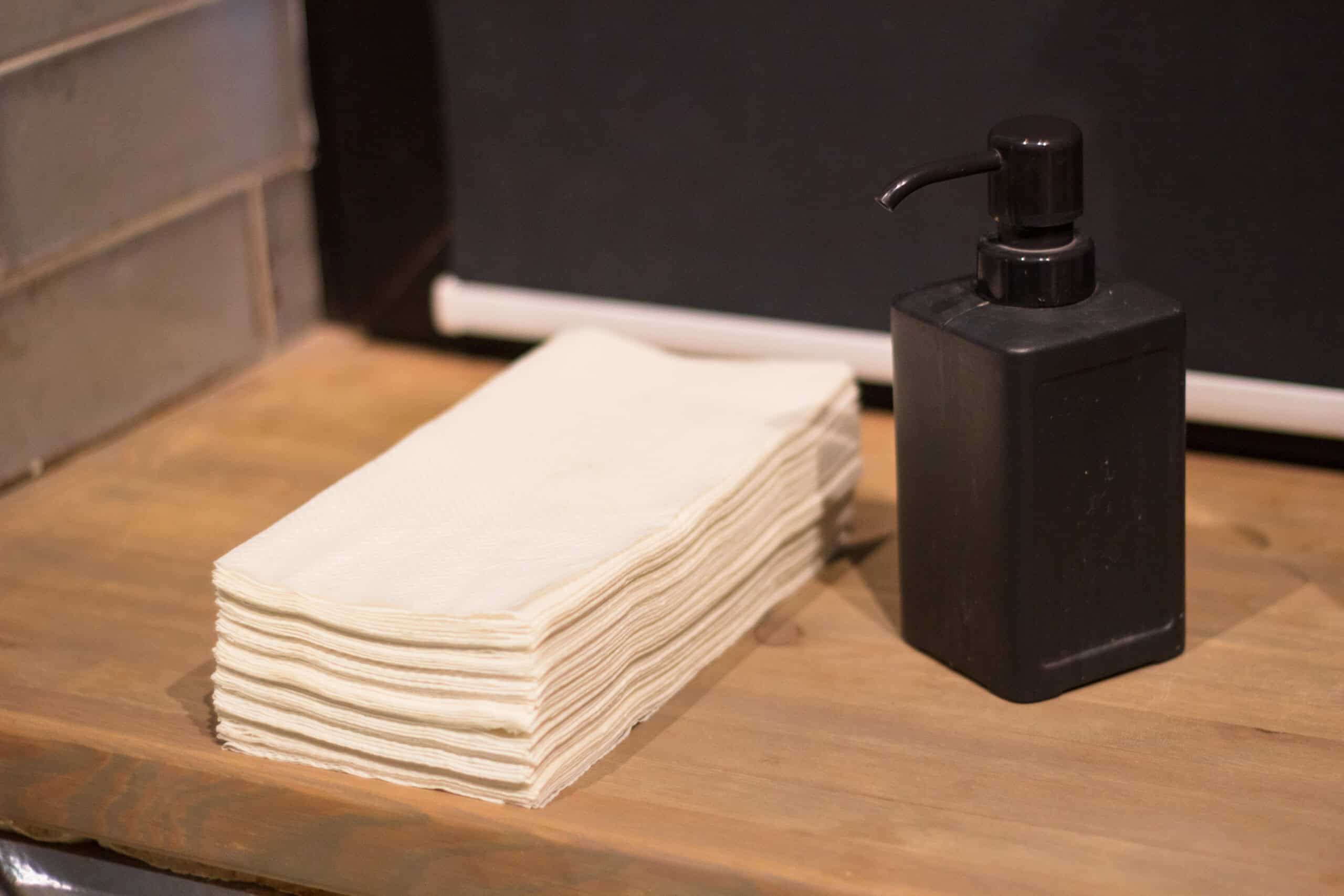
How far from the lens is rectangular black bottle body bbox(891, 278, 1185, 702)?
575mm

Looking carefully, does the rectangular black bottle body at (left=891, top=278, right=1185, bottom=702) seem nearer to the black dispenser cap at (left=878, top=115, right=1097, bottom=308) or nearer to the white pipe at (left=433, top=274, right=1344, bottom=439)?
the black dispenser cap at (left=878, top=115, right=1097, bottom=308)

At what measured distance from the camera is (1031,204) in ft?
1.90

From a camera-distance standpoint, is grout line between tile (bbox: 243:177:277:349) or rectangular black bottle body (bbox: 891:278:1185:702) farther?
grout line between tile (bbox: 243:177:277:349)

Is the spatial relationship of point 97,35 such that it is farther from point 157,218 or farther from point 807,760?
point 807,760

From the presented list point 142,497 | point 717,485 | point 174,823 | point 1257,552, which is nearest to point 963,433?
point 717,485

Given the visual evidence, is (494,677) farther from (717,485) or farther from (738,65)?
(738,65)

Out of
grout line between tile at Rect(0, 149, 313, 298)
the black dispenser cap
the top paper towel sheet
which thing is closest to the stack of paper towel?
the top paper towel sheet

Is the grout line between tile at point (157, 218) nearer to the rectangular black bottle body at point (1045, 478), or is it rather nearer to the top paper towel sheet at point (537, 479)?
the top paper towel sheet at point (537, 479)

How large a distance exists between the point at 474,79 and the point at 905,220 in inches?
10.0

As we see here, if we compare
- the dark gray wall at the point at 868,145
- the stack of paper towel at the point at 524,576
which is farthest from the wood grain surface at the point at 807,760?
the dark gray wall at the point at 868,145

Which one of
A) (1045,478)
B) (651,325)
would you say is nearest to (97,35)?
(651,325)

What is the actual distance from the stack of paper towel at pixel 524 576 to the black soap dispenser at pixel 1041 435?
8 centimetres

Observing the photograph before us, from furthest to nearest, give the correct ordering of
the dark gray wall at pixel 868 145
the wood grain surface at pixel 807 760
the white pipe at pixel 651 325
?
the white pipe at pixel 651 325 → the dark gray wall at pixel 868 145 → the wood grain surface at pixel 807 760

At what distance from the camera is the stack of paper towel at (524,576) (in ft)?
1.80
